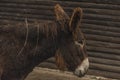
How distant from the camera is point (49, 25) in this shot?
543cm

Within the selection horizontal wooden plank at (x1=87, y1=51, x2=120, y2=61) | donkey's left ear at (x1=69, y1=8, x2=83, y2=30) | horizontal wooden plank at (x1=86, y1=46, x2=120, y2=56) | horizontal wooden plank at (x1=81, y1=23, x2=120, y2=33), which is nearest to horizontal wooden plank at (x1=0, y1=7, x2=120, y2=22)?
horizontal wooden plank at (x1=81, y1=23, x2=120, y2=33)

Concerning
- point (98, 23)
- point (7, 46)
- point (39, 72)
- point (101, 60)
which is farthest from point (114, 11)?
point (7, 46)

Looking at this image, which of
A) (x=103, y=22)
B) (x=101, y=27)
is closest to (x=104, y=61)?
(x=101, y=27)

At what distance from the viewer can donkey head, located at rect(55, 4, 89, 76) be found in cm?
545

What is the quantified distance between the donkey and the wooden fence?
158 inches

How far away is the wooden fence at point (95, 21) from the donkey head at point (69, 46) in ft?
12.6

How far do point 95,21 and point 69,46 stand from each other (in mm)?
5144

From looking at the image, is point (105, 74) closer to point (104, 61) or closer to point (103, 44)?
point (104, 61)

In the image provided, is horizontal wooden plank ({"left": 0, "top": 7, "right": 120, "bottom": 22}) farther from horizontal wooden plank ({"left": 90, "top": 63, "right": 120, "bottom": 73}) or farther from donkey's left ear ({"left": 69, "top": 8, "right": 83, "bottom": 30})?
donkey's left ear ({"left": 69, "top": 8, "right": 83, "bottom": 30})

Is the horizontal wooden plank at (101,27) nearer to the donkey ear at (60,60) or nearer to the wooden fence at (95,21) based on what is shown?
the wooden fence at (95,21)

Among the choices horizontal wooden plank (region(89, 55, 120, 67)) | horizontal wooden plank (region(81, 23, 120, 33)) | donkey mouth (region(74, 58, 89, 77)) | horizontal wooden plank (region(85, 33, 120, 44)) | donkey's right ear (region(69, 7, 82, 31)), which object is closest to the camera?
donkey's right ear (region(69, 7, 82, 31))

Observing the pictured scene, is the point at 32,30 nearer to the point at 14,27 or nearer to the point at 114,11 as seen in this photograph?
the point at 14,27

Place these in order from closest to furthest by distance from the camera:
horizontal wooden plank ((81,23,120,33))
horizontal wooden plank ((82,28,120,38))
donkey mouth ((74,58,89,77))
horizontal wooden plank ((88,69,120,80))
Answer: donkey mouth ((74,58,89,77)) → horizontal wooden plank ((88,69,120,80)) → horizontal wooden plank ((82,28,120,38)) → horizontal wooden plank ((81,23,120,33))

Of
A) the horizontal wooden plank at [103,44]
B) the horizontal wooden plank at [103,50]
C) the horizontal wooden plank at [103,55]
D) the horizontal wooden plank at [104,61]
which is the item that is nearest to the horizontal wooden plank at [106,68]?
the horizontal wooden plank at [104,61]
